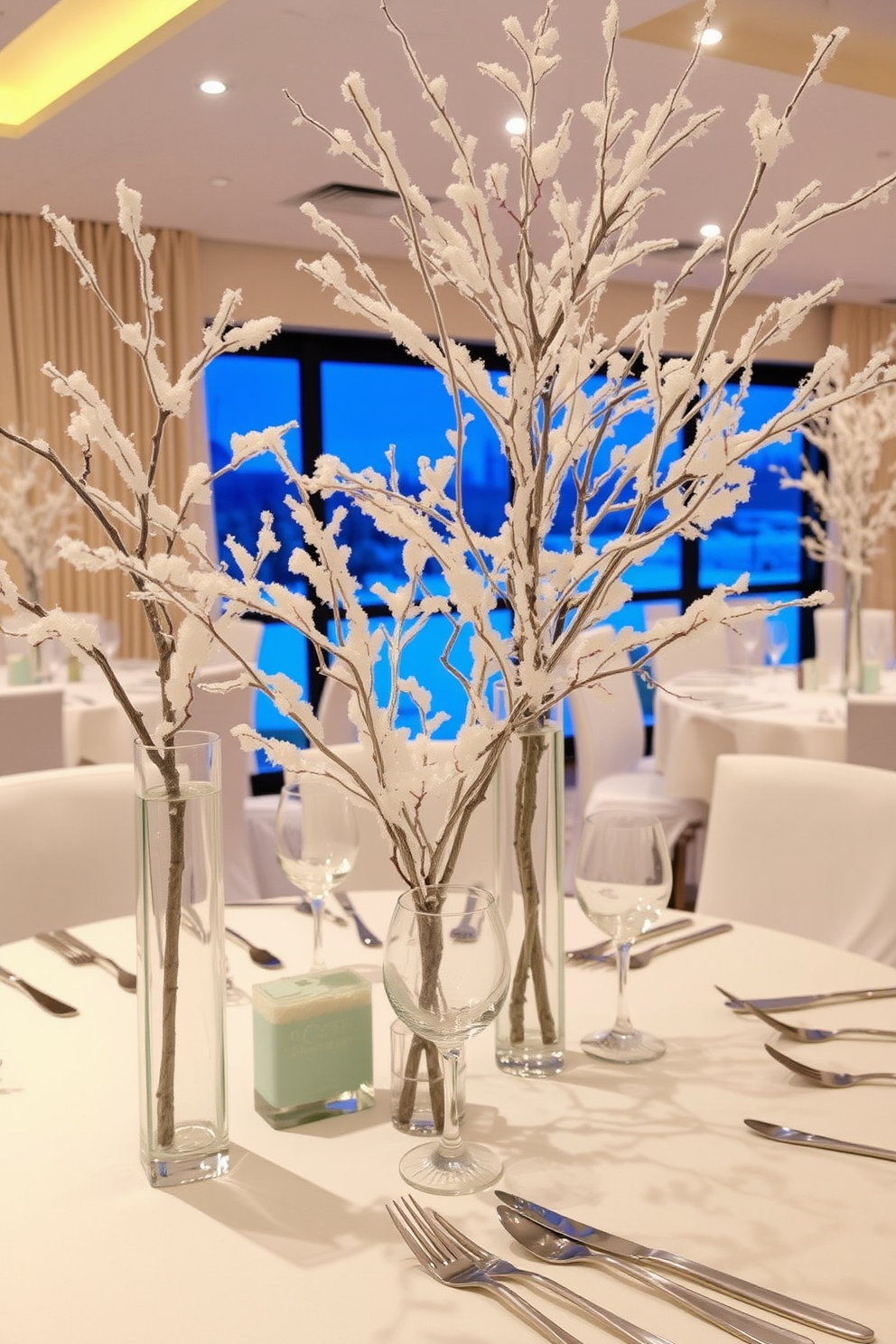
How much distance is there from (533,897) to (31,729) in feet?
7.31

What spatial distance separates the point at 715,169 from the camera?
16.3ft

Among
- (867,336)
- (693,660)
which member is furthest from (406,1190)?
(867,336)

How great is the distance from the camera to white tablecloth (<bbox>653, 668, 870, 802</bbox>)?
11.5 feet

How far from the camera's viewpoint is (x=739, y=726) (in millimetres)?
3689

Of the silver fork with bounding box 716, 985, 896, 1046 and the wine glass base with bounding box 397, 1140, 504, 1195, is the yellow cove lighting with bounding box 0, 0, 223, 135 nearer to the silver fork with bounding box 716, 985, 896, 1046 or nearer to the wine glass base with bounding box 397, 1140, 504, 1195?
the silver fork with bounding box 716, 985, 896, 1046

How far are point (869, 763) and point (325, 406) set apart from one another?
501cm

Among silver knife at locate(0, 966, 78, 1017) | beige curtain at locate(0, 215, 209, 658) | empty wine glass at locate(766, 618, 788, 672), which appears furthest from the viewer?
beige curtain at locate(0, 215, 209, 658)

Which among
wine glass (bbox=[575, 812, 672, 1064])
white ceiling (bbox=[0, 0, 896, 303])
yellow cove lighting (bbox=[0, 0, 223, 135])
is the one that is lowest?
wine glass (bbox=[575, 812, 672, 1064])

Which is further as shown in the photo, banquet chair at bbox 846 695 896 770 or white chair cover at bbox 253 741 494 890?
banquet chair at bbox 846 695 896 770

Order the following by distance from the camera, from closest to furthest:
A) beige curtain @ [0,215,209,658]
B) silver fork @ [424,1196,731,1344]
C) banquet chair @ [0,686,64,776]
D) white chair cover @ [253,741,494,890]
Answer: silver fork @ [424,1196,731,1344], white chair cover @ [253,741,494,890], banquet chair @ [0,686,64,776], beige curtain @ [0,215,209,658]

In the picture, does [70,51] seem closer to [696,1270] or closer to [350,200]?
[350,200]

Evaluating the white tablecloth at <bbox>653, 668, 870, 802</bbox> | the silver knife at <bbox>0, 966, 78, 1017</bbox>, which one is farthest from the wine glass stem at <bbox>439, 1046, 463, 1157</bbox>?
the white tablecloth at <bbox>653, 668, 870, 802</bbox>

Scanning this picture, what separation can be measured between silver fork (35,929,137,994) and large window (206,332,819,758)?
5.07 m

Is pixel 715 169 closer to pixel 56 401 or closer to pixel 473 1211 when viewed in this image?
pixel 56 401
